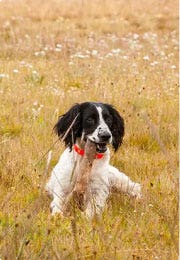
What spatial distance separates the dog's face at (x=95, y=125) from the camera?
5121mm

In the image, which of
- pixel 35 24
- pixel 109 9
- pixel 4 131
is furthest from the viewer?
pixel 109 9

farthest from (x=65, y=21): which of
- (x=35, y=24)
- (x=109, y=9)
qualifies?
(x=109, y=9)

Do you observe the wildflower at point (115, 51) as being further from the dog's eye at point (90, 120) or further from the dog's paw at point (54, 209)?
the dog's paw at point (54, 209)

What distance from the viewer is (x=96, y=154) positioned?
204 inches

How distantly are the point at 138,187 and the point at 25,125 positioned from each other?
2.06 m

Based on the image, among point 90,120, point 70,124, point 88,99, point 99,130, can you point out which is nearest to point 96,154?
point 99,130

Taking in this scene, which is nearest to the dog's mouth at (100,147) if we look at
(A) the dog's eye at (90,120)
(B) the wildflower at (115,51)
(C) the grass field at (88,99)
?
(A) the dog's eye at (90,120)

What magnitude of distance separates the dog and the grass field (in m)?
0.13

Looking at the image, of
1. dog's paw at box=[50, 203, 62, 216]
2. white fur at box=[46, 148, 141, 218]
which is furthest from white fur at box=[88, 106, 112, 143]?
dog's paw at box=[50, 203, 62, 216]

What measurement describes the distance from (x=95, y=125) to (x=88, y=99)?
2.73 metres

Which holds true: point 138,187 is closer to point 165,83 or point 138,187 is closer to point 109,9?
point 165,83

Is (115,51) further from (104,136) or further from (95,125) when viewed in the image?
(104,136)

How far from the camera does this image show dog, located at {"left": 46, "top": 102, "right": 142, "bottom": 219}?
5094 mm

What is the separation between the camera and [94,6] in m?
18.0
